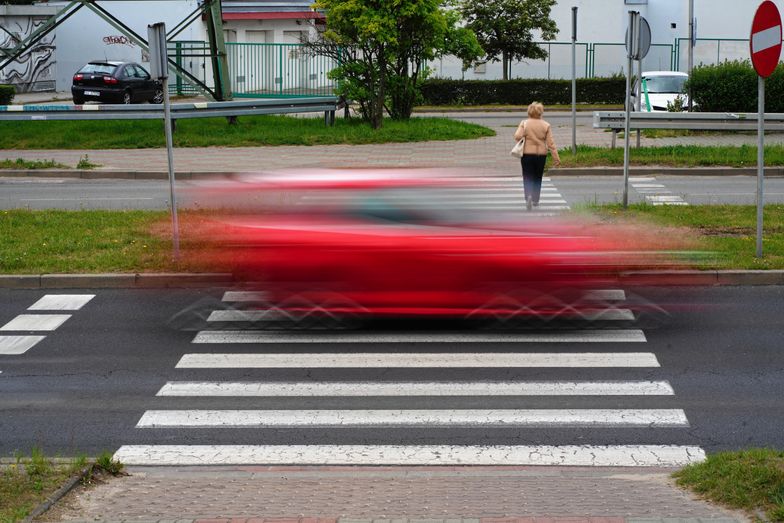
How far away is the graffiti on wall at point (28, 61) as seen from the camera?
4838 centimetres

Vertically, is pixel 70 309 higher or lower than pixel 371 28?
lower

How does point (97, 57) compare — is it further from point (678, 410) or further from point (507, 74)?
point (678, 410)

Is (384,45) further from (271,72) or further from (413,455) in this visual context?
(413,455)

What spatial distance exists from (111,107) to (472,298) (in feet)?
69.1

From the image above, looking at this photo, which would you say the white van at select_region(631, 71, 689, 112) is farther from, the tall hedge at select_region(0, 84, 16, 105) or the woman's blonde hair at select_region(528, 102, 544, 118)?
the tall hedge at select_region(0, 84, 16, 105)

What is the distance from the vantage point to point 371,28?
29.2 meters

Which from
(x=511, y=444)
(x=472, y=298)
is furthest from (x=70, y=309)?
(x=511, y=444)

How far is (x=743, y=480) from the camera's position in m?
6.28

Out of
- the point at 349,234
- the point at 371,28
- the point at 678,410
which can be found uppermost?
the point at 371,28

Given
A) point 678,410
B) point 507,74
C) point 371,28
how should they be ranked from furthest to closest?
point 507,74, point 371,28, point 678,410

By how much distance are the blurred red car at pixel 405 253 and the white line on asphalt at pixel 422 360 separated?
0.69 meters

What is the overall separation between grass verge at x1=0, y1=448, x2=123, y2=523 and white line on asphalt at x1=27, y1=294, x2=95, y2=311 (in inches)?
197

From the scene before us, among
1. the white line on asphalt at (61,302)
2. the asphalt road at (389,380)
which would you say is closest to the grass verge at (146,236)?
the white line on asphalt at (61,302)

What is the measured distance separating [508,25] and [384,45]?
1861 centimetres
